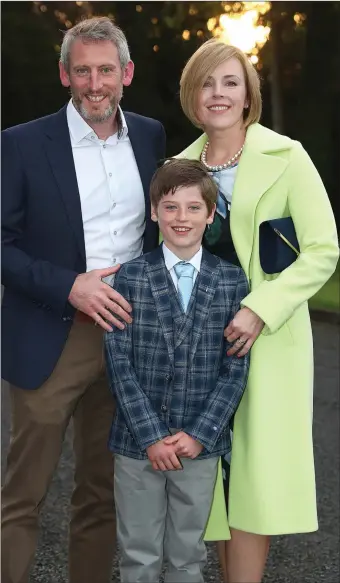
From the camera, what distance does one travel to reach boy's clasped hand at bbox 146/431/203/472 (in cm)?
341

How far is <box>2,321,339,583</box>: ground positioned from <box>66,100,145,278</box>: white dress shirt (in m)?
1.78

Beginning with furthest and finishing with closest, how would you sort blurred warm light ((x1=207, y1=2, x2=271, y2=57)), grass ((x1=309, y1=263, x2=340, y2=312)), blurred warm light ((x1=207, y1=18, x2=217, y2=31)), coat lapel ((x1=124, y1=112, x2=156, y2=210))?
blurred warm light ((x1=207, y1=18, x2=217, y2=31)), blurred warm light ((x1=207, y1=2, x2=271, y2=57)), grass ((x1=309, y1=263, x2=340, y2=312)), coat lapel ((x1=124, y1=112, x2=156, y2=210))

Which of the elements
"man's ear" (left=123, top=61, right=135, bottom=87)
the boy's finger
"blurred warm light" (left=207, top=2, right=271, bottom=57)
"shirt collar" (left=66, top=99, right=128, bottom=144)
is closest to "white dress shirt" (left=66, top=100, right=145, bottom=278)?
"shirt collar" (left=66, top=99, right=128, bottom=144)

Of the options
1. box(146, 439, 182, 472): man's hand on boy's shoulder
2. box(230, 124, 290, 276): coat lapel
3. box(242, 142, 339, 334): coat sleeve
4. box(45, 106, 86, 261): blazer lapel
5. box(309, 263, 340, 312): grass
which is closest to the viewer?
box(146, 439, 182, 472): man's hand on boy's shoulder

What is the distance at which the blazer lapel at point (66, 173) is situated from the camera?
3.74 metres

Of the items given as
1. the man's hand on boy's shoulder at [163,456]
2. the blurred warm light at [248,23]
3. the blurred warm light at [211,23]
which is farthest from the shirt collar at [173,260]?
the blurred warm light at [211,23]

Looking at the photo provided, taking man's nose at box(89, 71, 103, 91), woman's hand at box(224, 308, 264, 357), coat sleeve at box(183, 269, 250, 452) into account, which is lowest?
coat sleeve at box(183, 269, 250, 452)

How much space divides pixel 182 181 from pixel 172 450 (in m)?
0.87

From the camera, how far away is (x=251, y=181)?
364 centimetres

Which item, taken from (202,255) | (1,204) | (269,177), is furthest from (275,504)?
(1,204)

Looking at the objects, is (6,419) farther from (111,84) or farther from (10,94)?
(10,94)

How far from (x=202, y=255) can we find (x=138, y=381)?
477 millimetres

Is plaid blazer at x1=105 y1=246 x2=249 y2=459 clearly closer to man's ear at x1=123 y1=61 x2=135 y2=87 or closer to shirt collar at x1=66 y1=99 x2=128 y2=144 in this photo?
shirt collar at x1=66 y1=99 x2=128 y2=144

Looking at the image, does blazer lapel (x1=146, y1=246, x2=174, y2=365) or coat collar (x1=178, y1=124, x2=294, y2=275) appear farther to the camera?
coat collar (x1=178, y1=124, x2=294, y2=275)
